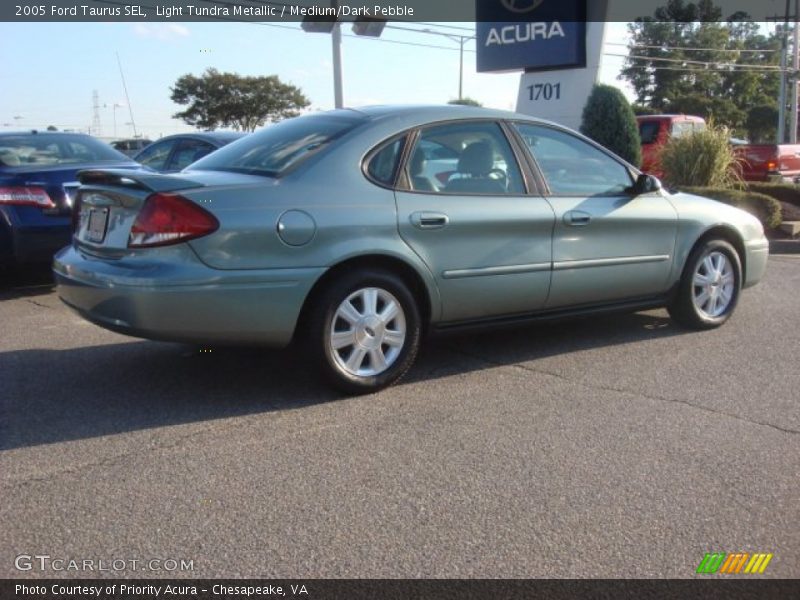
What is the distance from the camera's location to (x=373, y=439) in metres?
3.80

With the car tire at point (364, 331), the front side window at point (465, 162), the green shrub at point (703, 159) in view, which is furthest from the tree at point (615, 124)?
the car tire at point (364, 331)

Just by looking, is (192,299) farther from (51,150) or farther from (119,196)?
(51,150)

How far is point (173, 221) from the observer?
395cm

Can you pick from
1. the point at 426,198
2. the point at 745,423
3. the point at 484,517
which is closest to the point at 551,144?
the point at 426,198

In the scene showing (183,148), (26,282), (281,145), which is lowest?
(26,282)

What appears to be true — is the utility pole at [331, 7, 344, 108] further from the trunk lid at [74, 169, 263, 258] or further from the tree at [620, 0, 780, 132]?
the tree at [620, 0, 780, 132]

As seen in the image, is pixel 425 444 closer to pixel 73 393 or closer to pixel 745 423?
pixel 745 423

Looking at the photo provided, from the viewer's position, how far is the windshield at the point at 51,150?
724 centimetres

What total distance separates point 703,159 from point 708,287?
778 cm

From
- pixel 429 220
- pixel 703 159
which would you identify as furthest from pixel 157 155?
pixel 703 159

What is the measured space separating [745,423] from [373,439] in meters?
1.87

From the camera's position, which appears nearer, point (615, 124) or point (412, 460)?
point (412, 460)

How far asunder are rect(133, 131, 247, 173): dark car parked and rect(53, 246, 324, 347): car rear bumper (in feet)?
15.1

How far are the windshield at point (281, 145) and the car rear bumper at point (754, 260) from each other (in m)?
3.30
